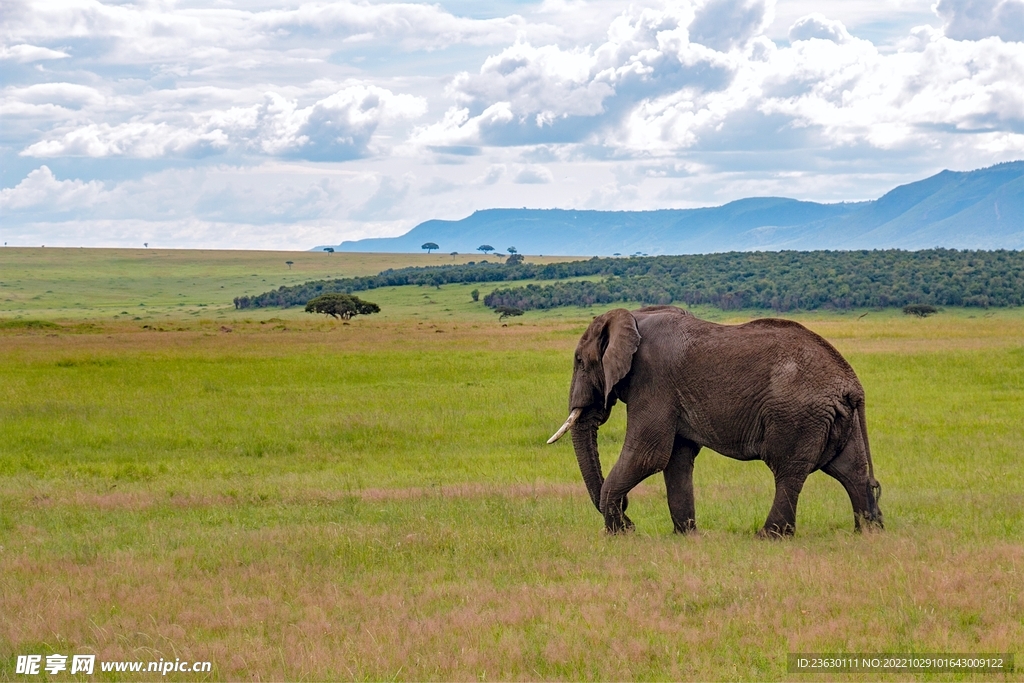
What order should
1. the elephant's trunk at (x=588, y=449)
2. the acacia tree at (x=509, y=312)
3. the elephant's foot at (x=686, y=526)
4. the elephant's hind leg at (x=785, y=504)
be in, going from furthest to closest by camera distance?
1. the acacia tree at (x=509, y=312)
2. the elephant's trunk at (x=588, y=449)
3. the elephant's foot at (x=686, y=526)
4. the elephant's hind leg at (x=785, y=504)

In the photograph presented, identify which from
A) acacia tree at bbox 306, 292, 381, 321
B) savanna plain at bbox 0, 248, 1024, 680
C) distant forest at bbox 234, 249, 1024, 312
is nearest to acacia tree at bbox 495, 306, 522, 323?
distant forest at bbox 234, 249, 1024, 312

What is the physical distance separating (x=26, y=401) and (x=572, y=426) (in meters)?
17.6

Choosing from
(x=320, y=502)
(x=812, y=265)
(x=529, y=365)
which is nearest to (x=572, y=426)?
(x=320, y=502)

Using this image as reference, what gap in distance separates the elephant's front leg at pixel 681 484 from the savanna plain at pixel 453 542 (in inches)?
10.5

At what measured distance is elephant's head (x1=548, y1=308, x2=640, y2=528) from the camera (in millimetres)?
11461

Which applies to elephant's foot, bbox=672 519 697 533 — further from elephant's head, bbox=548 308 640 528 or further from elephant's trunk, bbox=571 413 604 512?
elephant's trunk, bbox=571 413 604 512

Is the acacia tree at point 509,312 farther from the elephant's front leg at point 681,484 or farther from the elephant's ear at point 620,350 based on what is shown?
the elephant's ear at point 620,350

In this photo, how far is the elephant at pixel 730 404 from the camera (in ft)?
35.7

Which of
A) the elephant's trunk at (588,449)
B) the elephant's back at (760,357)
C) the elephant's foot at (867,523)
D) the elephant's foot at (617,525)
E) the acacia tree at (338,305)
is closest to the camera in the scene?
the elephant's back at (760,357)

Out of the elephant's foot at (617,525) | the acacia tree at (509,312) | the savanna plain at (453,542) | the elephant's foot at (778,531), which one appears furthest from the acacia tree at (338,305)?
the elephant's foot at (778,531)

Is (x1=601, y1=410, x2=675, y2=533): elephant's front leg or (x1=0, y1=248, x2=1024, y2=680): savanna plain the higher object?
(x1=601, y1=410, x2=675, y2=533): elephant's front leg

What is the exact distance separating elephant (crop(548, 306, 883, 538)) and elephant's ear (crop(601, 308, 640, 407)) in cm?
1

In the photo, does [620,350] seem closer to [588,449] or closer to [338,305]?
[588,449]

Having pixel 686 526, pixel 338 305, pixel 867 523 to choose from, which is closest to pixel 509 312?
pixel 338 305
